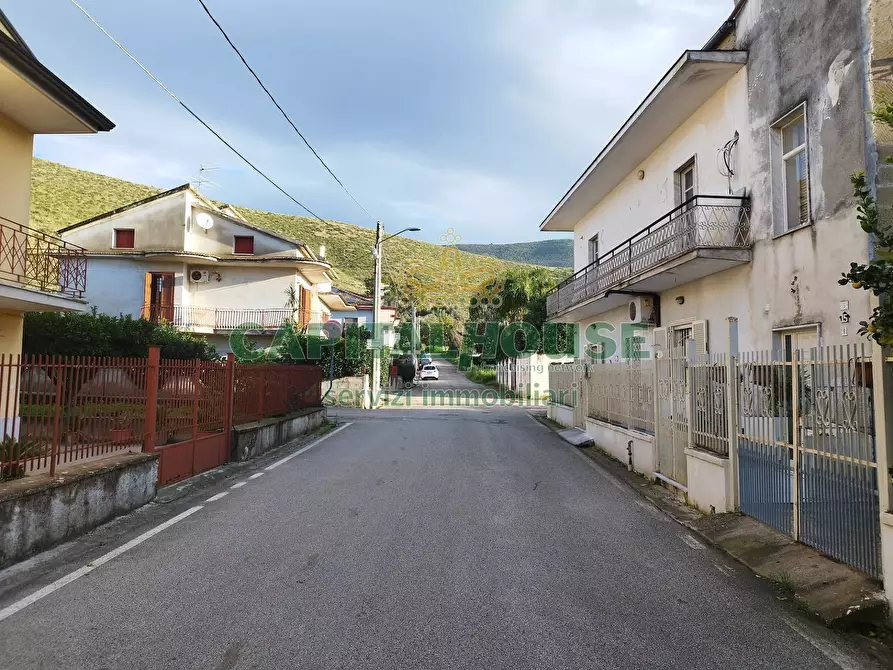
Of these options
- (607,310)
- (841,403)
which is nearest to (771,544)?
(841,403)

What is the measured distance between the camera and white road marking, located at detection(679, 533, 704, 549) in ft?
19.2

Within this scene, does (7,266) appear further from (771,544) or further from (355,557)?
(771,544)

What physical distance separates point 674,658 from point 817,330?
24.0 ft

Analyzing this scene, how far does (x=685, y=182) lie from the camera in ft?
47.3

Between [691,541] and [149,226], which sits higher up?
[149,226]

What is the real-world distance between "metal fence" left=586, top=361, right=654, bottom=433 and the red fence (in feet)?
24.4

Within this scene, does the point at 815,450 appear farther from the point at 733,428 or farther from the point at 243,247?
the point at 243,247

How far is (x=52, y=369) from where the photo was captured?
→ 6.06 meters

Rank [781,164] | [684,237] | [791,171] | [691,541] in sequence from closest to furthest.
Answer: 1. [691,541]
2. [791,171]
3. [781,164]
4. [684,237]

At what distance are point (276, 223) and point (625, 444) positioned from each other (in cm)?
7722

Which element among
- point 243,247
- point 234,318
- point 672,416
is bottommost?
point 672,416

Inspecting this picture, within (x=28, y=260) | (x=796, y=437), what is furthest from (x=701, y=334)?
(x=28, y=260)

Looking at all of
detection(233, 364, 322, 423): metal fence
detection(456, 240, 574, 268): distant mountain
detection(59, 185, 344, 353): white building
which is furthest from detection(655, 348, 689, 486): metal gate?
detection(456, 240, 574, 268): distant mountain

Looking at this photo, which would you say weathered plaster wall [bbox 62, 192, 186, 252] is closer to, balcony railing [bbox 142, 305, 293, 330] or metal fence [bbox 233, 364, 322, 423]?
balcony railing [bbox 142, 305, 293, 330]
